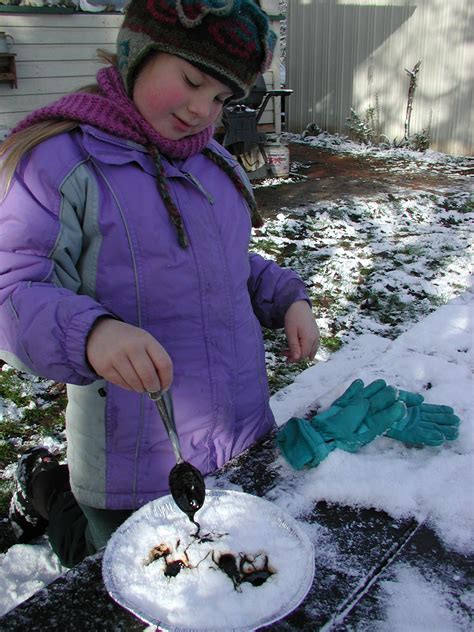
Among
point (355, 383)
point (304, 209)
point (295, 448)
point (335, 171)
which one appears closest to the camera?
point (295, 448)

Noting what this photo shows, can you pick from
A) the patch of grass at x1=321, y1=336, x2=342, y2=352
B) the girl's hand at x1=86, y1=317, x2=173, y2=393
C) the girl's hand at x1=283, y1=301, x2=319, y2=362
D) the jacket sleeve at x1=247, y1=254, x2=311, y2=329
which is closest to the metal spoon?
the girl's hand at x1=86, y1=317, x2=173, y2=393

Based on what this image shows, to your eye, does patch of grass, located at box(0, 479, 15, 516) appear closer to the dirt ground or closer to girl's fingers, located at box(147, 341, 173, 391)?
girl's fingers, located at box(147, 341, 173, 391)

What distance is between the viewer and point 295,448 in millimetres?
1576

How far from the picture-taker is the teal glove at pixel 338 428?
155 centimetres

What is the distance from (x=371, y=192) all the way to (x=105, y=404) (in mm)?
6477

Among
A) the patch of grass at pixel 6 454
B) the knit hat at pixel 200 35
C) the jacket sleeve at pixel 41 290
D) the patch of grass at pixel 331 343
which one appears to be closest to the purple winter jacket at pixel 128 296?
the jacket sleeve at pixel 41 290

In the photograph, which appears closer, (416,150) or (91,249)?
(91,249)

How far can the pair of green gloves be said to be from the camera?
5.13 feet

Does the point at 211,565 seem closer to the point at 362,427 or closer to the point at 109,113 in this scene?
the point at 362,427

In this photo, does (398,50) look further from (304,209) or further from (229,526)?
(229,526)

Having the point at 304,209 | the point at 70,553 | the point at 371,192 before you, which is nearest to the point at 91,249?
the point at 70,553

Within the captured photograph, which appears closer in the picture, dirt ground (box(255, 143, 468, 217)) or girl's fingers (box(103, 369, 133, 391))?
girl's fingers (box(103, 369, 133, 391))

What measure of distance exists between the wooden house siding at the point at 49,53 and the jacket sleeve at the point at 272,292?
5790 mm

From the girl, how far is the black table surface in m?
0.26
